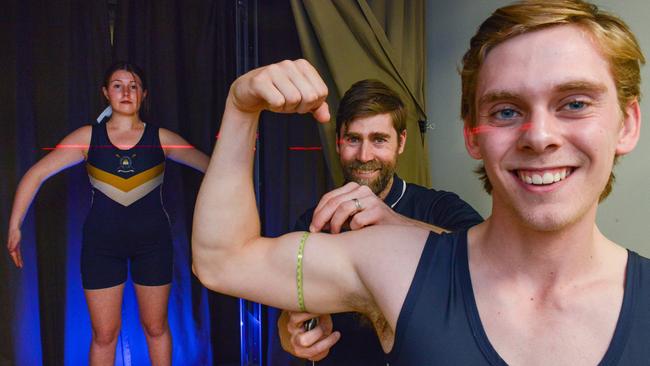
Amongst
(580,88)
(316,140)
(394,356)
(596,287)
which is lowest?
(394,356)

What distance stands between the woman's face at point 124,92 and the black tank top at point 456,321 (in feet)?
4.35

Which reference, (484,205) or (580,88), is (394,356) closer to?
(580,88)

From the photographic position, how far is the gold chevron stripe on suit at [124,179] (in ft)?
5.58

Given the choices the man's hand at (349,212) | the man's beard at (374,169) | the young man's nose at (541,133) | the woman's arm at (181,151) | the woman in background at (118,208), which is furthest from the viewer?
the woman's arm at (181,151)

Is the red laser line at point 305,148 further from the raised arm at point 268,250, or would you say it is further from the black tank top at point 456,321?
the black tank top at point 456,321

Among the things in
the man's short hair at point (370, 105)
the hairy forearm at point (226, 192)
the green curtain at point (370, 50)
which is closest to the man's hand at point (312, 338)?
the hairy forearm at point (226, 192)

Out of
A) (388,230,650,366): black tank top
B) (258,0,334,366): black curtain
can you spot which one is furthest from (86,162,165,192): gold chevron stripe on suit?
(388,230,650,366): black tank top

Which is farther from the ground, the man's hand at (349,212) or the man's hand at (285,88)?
the man's hand at (285,88)

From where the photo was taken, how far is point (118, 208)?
173 centimetres

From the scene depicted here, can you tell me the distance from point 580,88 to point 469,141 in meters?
0.20

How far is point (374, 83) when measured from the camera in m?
1.69

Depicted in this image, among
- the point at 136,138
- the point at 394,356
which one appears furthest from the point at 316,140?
the point at 394,356

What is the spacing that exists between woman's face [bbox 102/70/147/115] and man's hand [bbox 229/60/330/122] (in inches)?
44.3

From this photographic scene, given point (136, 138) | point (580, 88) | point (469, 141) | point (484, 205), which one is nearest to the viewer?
point (580, 88)
